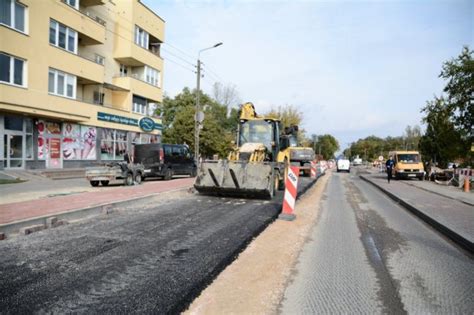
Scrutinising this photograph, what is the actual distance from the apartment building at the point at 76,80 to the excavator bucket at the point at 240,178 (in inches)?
493

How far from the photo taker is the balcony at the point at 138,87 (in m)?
30.2

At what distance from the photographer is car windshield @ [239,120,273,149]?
15.5 meters

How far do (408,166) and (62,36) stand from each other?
25.7 meters

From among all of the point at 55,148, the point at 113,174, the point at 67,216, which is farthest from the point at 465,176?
the point at 55,148

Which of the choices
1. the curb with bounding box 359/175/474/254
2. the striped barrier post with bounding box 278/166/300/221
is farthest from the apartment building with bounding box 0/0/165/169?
the curb with bounding box 359/175/474/254

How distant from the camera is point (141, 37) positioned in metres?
31.9

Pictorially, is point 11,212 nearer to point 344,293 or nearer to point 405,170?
point 344,293

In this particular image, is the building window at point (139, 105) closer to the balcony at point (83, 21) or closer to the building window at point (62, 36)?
the balcony at point (83, 21)

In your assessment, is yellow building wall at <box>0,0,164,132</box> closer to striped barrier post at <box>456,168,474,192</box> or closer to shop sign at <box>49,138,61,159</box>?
shop sign at <box>49,138,61,159</box>

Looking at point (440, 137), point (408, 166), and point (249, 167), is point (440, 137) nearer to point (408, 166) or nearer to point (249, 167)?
point (408, 166)

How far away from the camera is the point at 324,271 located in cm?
535

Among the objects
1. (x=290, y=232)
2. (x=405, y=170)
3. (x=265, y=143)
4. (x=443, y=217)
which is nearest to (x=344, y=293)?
(x=290, y=232)

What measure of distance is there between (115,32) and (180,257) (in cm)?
2859

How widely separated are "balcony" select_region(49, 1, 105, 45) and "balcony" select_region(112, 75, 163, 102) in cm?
389
